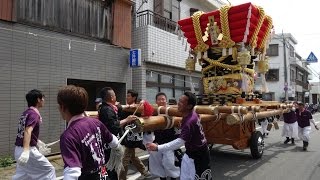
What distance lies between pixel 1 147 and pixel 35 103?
13.2 ft

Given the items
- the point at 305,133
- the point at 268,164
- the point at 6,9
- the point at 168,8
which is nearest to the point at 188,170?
the point at 268,164

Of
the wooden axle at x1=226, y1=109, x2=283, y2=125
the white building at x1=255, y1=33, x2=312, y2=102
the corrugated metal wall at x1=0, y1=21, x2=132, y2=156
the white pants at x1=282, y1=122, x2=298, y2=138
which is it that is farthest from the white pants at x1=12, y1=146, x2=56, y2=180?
the white building at x1=255, y1=33, x2=312, y2=102

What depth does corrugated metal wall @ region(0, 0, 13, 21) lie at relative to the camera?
28.2 feet

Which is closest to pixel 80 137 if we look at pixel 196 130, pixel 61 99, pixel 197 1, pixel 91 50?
pixel 61 99

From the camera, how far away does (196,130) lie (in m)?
4.79

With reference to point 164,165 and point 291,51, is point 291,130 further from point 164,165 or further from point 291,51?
point 291,51

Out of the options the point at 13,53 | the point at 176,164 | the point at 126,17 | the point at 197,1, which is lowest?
the point at 176,164

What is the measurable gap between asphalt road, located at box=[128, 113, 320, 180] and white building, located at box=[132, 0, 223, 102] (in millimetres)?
3231

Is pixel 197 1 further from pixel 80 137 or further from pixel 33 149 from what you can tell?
pixel 80 137

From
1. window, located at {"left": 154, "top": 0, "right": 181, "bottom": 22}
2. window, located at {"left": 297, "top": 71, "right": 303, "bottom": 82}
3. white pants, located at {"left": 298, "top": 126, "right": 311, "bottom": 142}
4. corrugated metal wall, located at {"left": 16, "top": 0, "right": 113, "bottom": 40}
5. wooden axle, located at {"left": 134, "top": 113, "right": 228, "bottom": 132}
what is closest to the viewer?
wooden axle, located at {"left": 134, "top": 113, "right": 228, "bottom": 132}

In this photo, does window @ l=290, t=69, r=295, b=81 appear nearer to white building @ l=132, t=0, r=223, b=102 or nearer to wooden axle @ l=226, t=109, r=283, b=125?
white building @ l=132, t=0, r=223, b=102

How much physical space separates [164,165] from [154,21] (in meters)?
9.10

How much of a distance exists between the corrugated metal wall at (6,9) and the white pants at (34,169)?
15.8ft

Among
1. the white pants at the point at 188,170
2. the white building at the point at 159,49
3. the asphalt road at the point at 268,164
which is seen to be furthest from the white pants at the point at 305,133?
the white pants at the point at 188,170
